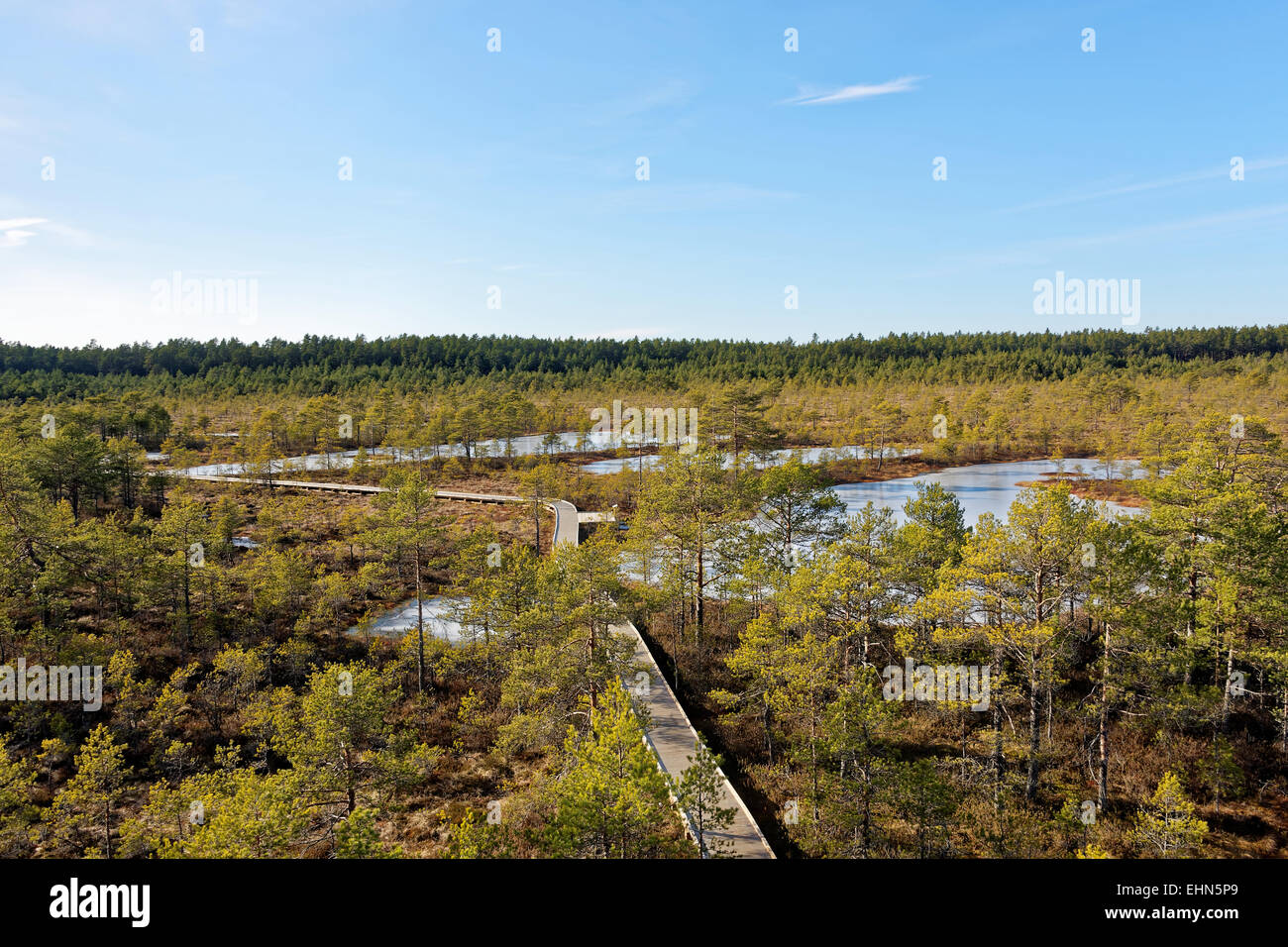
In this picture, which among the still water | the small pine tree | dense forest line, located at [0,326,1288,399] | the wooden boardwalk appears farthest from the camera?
dense forest line, located at [0,326,1288,399]

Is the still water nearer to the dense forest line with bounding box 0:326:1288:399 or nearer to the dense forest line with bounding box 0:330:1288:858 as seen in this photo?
the dense forest line with bounding box 0:330:1288:858

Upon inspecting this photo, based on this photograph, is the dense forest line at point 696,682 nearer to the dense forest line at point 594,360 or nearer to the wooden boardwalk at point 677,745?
the wooden boardwalk at point 677,745

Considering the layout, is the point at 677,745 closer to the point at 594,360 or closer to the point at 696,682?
the point at 696,682

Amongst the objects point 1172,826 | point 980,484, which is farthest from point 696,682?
point 980,484

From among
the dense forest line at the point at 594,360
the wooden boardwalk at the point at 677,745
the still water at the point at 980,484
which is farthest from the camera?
the dense forest line at the point at 594,360

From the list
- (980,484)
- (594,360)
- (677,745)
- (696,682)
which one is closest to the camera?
(677,745)

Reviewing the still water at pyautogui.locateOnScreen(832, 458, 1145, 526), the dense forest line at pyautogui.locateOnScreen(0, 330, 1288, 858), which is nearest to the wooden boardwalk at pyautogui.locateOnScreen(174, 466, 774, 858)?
the dense forest line at pyautogui.locateOnScreen(0, 330, 1288, 858)

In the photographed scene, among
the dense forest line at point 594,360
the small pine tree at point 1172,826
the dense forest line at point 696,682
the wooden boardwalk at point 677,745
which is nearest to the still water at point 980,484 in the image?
the dense forest line at point 696,682

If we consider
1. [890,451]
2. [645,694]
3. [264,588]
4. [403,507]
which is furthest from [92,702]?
[890,451]

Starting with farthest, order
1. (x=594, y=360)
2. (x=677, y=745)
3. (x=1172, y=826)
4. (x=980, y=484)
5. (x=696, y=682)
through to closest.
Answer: (x=594, y=360) → (x=980, y=484) → (x=696, y=682) → (x=677, y=745) → (x=1172, y=826)

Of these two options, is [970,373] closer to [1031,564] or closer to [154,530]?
[1031,564]
